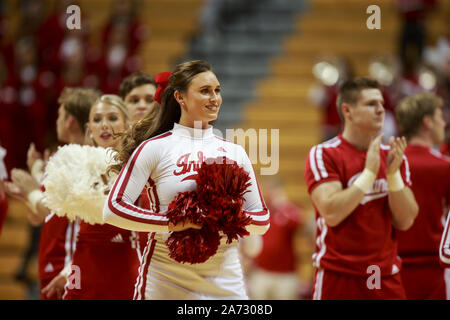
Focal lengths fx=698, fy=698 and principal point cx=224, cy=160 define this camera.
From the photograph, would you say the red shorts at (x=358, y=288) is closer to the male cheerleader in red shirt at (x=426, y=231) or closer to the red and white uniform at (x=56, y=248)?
the male cheerleader in red shirt at (x=426, y=231)

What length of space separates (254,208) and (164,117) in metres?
0.62

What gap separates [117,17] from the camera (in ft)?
34.6

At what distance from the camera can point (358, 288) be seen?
3816mm

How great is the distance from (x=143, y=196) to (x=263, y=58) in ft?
26.9

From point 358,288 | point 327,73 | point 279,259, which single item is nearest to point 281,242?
point 279,259

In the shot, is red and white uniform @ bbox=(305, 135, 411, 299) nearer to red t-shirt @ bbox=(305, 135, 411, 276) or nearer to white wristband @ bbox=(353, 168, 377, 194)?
red t-shirt @ bbox=(305, 135, 411, 276)

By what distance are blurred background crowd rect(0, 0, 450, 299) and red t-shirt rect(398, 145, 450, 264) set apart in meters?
3.73

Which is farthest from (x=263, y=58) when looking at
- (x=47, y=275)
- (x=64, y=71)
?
(x=47, y=275)

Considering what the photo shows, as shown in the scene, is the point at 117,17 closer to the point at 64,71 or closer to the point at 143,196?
the point at 64,71

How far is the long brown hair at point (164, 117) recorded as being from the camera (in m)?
3.15

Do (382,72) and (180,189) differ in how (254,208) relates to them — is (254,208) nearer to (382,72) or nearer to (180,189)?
(180,189)

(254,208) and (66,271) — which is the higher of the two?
(254,208)

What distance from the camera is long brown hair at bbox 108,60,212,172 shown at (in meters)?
3.15
